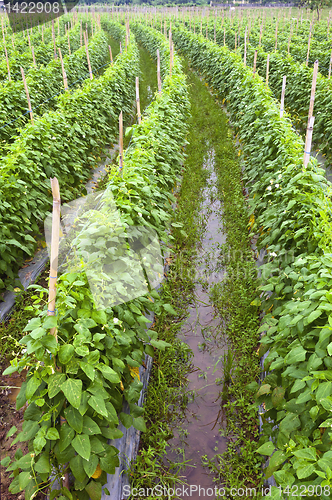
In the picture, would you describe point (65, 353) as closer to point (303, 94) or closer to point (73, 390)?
point (73, 390)

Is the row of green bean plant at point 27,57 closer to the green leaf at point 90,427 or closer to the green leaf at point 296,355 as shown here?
the green leaf at point 90,427

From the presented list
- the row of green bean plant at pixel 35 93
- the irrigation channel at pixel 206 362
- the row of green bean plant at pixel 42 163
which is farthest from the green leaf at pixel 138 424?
the row of green bean plant at pixel 35 93

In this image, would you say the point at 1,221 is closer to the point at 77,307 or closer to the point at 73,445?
the point at 77,307

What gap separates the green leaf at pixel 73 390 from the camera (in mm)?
1963

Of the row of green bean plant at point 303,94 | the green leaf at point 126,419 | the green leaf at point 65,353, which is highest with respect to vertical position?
the row of green bean plant at point 303,94

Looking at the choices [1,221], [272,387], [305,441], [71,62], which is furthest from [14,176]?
[71,62]

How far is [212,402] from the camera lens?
11.3 feet

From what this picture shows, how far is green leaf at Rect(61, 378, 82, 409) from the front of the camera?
1963 millimetres

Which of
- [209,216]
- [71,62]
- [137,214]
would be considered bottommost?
[209,216]

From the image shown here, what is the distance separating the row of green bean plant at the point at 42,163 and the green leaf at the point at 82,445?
252cm

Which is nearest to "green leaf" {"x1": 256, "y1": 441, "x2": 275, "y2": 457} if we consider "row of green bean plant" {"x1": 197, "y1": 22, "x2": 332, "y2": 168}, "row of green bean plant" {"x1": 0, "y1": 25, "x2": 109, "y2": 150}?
"row of green bean plant" {"x1": 0, "y1": 25, "x2": 109, "y2": 150}

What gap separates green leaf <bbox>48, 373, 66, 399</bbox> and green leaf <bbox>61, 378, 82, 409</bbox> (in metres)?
0.05

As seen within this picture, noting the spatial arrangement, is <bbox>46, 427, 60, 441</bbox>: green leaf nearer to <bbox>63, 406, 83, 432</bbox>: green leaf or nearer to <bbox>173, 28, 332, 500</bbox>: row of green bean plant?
<bbox>63, 406, 83, 432</bbox>: green leaf

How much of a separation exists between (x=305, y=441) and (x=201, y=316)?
2.37 m
